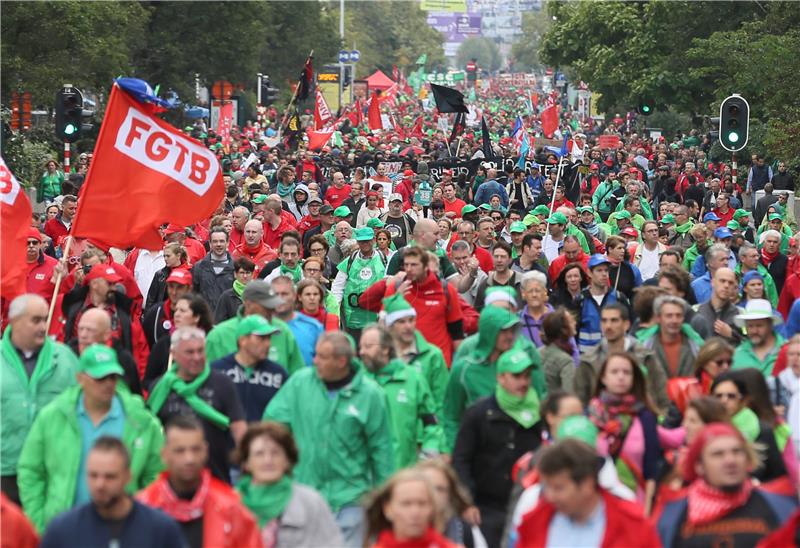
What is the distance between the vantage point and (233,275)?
1491cm

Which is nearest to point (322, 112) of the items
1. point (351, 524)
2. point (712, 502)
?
point (351, 524)

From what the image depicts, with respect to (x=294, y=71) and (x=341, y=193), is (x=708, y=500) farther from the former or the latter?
(x=294, y=71)

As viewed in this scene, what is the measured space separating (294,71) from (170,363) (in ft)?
252

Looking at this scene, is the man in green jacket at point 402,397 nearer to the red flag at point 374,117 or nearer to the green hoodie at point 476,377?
the green hoodie at point 476,377

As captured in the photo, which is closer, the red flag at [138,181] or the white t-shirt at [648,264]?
the red flag at [138,181]

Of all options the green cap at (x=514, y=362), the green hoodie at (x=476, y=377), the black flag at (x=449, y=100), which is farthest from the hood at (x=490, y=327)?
the black flag at (x=449, y=100)

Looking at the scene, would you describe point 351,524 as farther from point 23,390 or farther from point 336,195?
point 336,195

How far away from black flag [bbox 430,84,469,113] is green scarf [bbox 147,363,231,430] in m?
25.6

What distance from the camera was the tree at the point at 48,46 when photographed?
132ft

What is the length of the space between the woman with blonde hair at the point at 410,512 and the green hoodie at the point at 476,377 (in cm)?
266

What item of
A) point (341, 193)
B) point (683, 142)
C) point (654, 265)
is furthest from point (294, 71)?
point (654, 265)

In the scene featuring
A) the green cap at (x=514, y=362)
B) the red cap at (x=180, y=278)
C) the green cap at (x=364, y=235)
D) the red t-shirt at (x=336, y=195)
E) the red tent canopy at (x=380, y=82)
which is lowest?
the red tent canopy at (x=380, y=82)

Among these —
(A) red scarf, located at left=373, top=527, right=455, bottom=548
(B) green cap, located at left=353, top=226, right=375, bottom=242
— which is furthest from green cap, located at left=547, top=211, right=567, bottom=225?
(A) red scarf, located at left=373, top=527, right=455, bottom=548

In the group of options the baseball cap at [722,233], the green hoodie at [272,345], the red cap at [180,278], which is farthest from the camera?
the baseball cap at [722,233]
